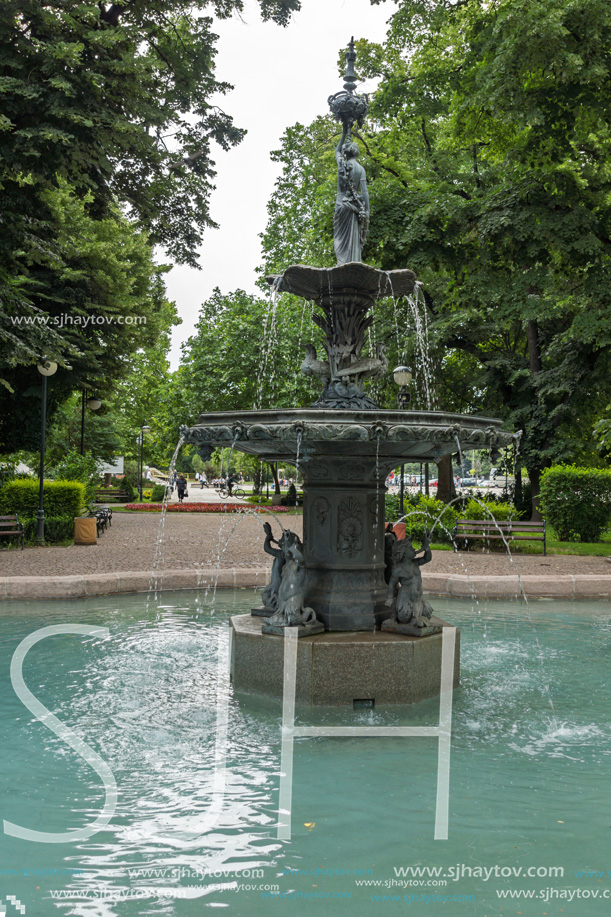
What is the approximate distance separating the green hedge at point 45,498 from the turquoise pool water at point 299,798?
37.8 feet

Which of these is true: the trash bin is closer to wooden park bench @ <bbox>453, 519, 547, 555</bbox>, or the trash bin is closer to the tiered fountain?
wooden park bench @ <bbox>453, 519, 547, 555</bbox>

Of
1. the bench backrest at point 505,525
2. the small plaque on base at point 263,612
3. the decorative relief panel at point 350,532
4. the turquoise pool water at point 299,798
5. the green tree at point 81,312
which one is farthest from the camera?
the green tree at point 81,312

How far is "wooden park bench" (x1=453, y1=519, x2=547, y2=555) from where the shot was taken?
15.8m

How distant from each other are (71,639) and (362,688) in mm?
3660

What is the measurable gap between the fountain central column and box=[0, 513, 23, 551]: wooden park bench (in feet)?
34.9

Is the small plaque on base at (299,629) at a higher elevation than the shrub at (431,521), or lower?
lower

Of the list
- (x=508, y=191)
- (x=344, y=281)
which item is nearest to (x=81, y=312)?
(x=508, y=191)

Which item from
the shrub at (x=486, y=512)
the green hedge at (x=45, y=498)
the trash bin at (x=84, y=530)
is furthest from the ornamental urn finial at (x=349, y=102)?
the green hedge at (x=45, y=498)

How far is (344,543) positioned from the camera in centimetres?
650

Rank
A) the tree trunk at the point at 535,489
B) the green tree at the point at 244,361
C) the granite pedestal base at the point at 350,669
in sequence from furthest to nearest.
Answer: the green tree at the point at 244,361, the tree trunk at the point at 535,489, the granite pedestal base at the point at 350,669

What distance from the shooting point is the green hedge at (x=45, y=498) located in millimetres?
17922

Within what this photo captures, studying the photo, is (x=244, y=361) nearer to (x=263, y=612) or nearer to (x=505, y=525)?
(x=505, y=525)

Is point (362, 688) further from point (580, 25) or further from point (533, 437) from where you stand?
point (533, 437)

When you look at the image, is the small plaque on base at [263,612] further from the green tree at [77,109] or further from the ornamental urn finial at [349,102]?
the green tree at [77,109]
